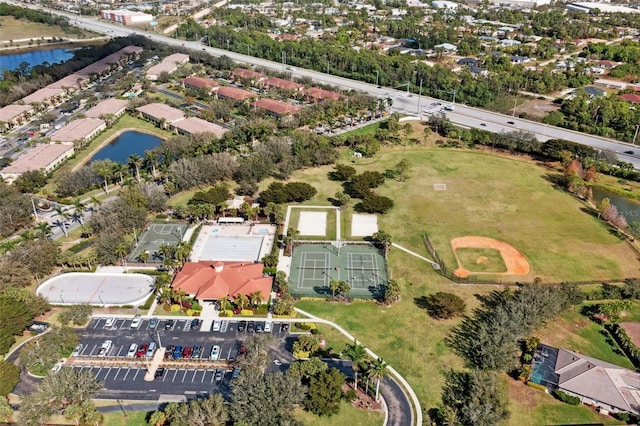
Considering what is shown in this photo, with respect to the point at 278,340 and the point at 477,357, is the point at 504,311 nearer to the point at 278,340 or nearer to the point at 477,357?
the point at 477,357

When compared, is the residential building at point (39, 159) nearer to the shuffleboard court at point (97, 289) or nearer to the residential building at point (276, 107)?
the shuffleboard court at point (97, 289)

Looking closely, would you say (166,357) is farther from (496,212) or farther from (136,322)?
(496,212)

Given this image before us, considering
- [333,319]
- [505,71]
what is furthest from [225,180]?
[505,71]

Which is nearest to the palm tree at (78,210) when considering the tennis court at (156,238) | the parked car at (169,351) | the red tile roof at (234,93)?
the tennis court at (156,238)

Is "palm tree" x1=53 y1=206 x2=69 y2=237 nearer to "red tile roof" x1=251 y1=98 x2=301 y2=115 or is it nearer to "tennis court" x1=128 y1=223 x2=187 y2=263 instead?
"tennis court" x1=128 y1=223 x2=187 y2=263

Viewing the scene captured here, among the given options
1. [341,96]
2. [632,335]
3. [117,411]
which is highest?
[341,96]


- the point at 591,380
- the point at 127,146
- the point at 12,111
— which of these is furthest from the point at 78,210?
the point at 591,380
